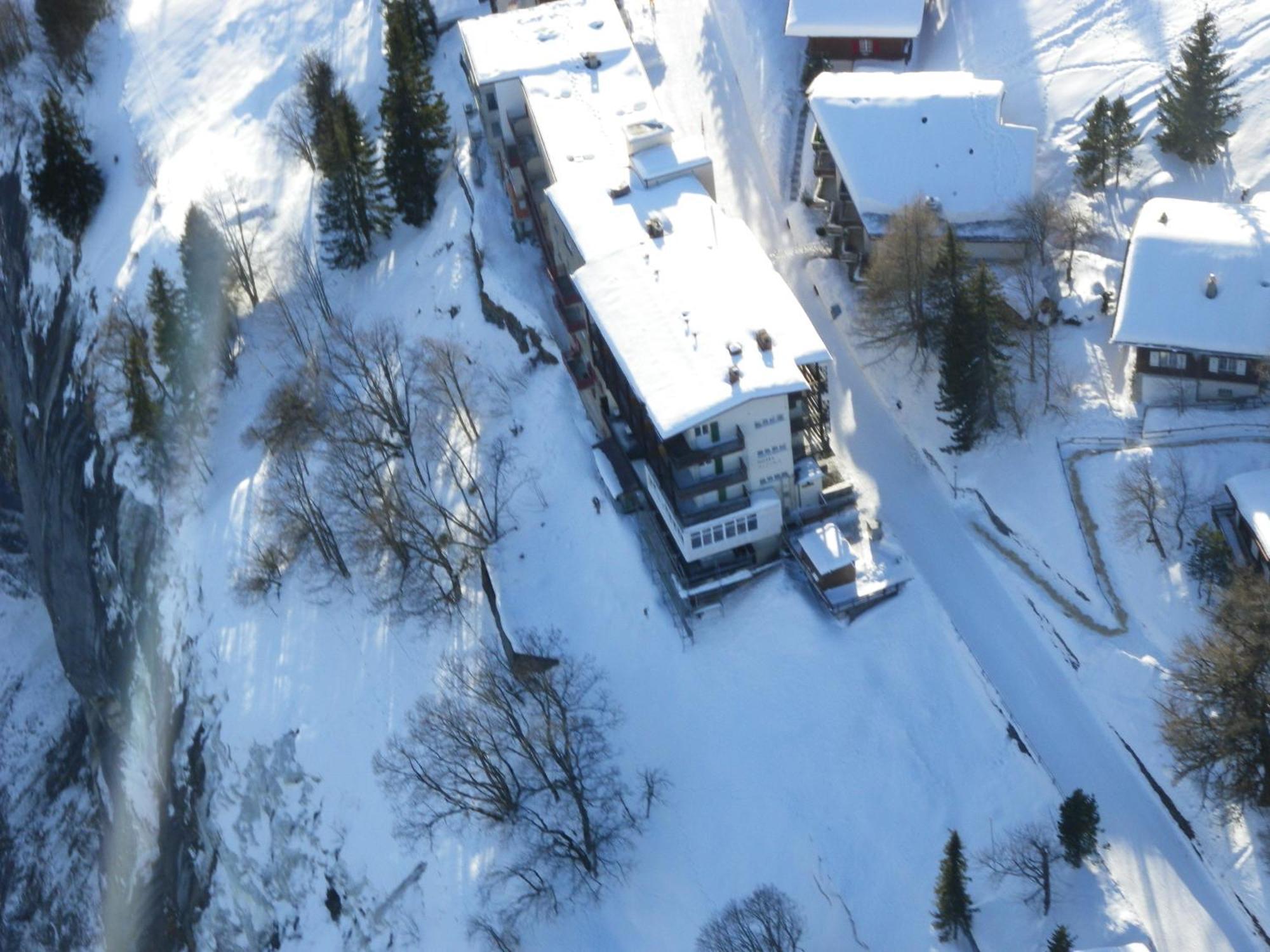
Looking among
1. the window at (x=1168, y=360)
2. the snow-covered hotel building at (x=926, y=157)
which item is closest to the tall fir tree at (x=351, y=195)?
the snow-covered hotel building at (x=926, y=157)

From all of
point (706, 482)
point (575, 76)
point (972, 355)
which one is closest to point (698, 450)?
point (706, 482)

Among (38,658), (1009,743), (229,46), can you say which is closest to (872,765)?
(1009,743)

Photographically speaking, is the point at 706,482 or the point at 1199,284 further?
the point at 1199,284

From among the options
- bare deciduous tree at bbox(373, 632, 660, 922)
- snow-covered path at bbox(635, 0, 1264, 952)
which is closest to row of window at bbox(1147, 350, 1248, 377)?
snow-covered path at bbox(635, 0, 1264, 952)

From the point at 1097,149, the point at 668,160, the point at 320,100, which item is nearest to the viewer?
the point at 668,160

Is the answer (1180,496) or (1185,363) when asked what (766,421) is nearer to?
(1180,496)

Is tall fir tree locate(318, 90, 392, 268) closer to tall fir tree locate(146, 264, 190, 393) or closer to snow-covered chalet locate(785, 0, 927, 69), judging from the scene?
tall fir tree locate(146, 264, 190, 393)
